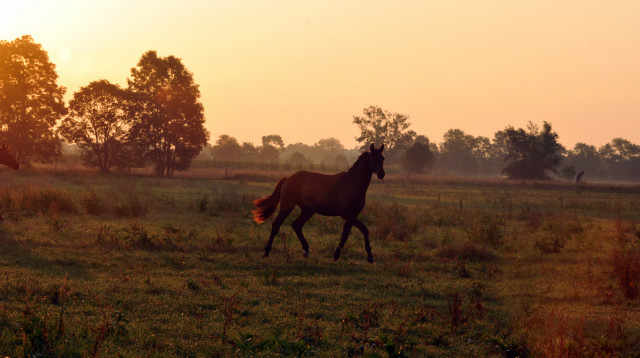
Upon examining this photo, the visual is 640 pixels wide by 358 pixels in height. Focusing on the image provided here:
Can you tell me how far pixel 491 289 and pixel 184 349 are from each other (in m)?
6.43

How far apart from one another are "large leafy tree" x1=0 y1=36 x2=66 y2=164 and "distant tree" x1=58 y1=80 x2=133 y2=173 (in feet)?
5.13

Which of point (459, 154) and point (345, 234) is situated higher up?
point (459, 154)

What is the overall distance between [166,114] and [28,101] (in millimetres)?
13964

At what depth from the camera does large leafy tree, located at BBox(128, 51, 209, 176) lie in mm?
55906

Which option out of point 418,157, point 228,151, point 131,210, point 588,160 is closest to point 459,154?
point 588,160

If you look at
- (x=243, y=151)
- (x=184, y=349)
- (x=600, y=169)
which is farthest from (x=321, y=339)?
(x=600, y=169)

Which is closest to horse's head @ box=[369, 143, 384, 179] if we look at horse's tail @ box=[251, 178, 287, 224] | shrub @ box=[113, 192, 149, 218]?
horse's tail @ box=[251, 178, 287, 224]

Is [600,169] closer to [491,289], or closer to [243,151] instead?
[243,151]

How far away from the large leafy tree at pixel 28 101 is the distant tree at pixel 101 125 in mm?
1565

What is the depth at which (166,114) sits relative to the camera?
186ft

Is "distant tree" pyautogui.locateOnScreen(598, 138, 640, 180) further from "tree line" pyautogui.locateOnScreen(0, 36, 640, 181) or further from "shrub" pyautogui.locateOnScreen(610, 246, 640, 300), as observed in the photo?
"shrub" pyautogui.locateOnScreen(610, 246, 640, 300)

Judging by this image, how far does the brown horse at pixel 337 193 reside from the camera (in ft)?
39.5

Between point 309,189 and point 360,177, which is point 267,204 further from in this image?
point 360,177

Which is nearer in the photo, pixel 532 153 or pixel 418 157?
pixel 532 153
